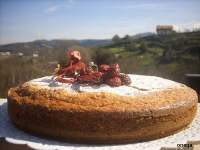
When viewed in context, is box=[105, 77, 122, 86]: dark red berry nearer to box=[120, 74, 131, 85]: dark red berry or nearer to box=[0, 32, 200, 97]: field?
box=[120, 74, 131, 85]: dark red berry

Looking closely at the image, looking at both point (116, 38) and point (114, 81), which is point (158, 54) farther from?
point (114, 81)

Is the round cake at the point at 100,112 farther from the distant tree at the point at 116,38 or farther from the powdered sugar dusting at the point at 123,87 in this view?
the distant tree at the point at 116,38

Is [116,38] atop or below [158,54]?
atop

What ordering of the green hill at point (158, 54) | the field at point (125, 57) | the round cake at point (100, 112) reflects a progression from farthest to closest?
the green hill at point (158, 54)
the field at point (125, 57)
the round cake at point (100, 112)

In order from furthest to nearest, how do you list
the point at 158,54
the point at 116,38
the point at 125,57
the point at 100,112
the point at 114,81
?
1. the point at 116,38
2. the point at 158,54
3. the point at 125,57
4. the point at 114,81
5. the point at 100,112

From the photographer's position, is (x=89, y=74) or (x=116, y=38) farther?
(x=116, y=38)

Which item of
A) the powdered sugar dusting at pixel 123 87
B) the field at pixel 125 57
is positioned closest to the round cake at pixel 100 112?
the powdered sugar dusting at pixel 123 87

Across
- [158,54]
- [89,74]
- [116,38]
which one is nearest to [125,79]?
[89,74]

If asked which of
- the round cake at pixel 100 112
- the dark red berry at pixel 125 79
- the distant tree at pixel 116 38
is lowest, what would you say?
the round cake at pixel 100 112
